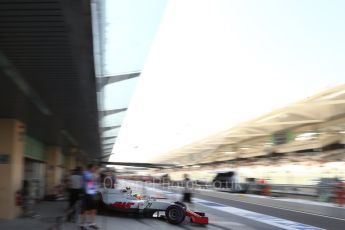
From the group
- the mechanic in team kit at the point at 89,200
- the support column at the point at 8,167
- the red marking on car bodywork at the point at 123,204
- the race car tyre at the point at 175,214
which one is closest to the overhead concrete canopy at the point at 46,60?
the support column at the point at 8,167

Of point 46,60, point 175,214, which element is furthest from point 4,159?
point 46,60

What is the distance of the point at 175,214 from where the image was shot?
1448cm

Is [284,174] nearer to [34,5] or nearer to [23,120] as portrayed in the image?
[23,120]

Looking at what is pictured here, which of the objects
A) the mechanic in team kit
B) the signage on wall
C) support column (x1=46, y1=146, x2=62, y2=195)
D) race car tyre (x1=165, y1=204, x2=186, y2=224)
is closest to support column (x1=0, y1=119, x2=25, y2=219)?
the signage on wall

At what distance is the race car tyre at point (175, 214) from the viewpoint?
1438 cm

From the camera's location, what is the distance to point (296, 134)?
3469 centimetres

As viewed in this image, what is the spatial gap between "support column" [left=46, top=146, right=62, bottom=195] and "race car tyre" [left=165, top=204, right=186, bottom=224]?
12.6m

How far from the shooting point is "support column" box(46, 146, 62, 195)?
25.9m

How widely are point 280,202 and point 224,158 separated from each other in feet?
122

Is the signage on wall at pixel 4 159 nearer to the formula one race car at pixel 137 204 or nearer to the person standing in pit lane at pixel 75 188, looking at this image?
the person standing in pit lane at pixel 75 188

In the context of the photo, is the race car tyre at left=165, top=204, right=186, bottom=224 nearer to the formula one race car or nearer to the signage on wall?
the formula one race car

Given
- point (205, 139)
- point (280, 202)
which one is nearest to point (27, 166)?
point (280, 202)

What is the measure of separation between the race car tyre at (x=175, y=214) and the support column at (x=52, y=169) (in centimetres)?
1260

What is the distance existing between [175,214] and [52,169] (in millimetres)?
13341
